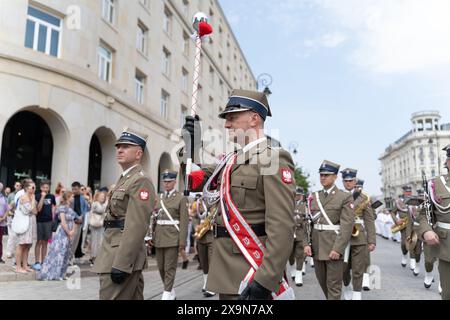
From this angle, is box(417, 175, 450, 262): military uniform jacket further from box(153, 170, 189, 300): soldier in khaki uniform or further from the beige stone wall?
the beige stone wall

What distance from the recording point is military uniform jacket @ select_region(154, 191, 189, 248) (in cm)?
676

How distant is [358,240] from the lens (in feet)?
22.8

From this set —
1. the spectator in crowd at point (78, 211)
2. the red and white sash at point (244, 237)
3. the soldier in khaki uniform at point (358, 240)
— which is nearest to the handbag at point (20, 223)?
the spectator in crowd at point (78, 211)

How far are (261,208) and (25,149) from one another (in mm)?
17148

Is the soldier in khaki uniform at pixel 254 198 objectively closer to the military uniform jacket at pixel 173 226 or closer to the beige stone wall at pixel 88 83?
the military uniform jacket at pixel 173 226

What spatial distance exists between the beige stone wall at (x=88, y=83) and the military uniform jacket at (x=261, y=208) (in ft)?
42.6

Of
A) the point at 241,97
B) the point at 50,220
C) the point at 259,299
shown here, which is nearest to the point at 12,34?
the point at 50,220

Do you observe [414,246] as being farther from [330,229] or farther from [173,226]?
[173,226]

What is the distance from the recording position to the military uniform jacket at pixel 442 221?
4.49 meters

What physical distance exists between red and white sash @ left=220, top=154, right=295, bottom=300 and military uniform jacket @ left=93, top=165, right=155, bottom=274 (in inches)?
47.2

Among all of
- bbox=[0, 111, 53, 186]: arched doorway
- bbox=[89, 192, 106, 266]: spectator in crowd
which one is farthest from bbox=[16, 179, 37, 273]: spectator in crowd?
bbox=[0, 111, 53, 186]: arched doorway

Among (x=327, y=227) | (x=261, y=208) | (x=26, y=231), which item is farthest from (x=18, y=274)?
(x=261, y=208)
